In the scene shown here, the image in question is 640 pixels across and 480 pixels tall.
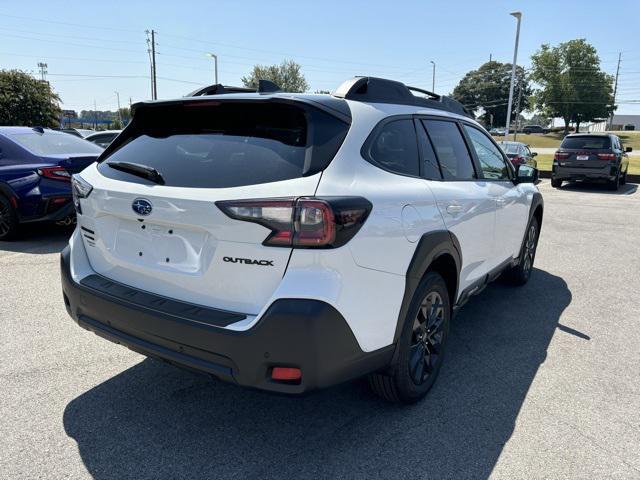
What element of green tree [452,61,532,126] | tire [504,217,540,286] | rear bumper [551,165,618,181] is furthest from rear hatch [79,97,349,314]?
→ green tree [452,61,532,126]

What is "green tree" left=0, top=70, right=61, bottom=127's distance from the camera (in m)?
25.0

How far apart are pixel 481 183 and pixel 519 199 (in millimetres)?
1068

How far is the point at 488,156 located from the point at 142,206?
297 cm

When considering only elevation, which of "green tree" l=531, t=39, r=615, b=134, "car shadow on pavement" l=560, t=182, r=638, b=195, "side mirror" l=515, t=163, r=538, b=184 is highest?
"green tree" l=531, t=39, r=615, b=134

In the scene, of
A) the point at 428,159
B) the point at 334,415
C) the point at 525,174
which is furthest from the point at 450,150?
the point at 334,415

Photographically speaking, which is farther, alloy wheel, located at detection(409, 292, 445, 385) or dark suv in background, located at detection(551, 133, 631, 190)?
dark suv in background, located at detection(551, 133, 631, 190)

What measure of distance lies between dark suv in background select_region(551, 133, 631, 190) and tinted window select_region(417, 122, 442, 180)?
45.4ft

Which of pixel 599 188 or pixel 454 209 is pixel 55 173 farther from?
pixel 599 188

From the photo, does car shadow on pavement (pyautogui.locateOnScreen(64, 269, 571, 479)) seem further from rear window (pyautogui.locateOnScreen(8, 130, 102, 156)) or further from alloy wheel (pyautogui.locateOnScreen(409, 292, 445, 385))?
rear window (pyautogui.locateOnScreen(8, 130, 102, 156))

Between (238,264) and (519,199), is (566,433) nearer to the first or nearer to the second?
(238,264)

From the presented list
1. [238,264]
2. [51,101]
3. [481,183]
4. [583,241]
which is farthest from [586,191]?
[51,101]

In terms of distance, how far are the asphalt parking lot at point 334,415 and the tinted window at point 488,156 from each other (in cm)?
129

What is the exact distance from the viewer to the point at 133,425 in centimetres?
267

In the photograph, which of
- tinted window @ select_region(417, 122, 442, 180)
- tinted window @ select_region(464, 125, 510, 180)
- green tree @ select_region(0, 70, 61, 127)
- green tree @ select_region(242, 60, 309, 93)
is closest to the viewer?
tinted window @ select_region(417, 122, 442, 180)
